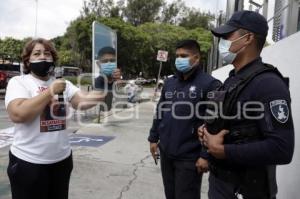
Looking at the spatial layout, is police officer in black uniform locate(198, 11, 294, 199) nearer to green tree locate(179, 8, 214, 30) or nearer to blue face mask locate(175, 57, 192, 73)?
blue face mask locate(175, 57, 192, 73)

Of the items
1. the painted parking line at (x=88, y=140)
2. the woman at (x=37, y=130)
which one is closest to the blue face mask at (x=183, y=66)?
the woman at (x=37, y=130)

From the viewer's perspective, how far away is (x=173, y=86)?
3822 millimetres

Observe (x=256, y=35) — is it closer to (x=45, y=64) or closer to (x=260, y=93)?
(x=260, y=93)

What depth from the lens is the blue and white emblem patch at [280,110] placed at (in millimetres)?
2156

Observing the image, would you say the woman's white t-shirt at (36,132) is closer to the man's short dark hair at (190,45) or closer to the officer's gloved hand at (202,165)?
the officer's gloved hand at (202,165)

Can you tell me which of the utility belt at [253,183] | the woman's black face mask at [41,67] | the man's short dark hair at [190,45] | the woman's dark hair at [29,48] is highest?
the man's short dark hair at [190,45]

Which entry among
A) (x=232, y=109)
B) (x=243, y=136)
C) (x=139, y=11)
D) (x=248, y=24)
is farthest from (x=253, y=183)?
(x=139, y=11)

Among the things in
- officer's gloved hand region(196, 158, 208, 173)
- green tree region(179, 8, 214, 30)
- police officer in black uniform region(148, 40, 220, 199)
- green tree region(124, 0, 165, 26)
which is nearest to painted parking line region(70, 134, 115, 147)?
police officer in black uniform region(148, 40, 220, 199)

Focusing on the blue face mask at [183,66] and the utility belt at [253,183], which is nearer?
the utility belt at [253,183]

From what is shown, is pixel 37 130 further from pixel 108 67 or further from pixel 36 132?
pixel 108 67

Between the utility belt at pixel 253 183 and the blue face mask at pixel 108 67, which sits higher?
the blue face mask at pixel 108 67

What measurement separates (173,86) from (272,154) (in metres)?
1.75

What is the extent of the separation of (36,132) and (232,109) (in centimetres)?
138

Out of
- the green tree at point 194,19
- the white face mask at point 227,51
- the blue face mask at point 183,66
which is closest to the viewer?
the white face mask at point 227,51
